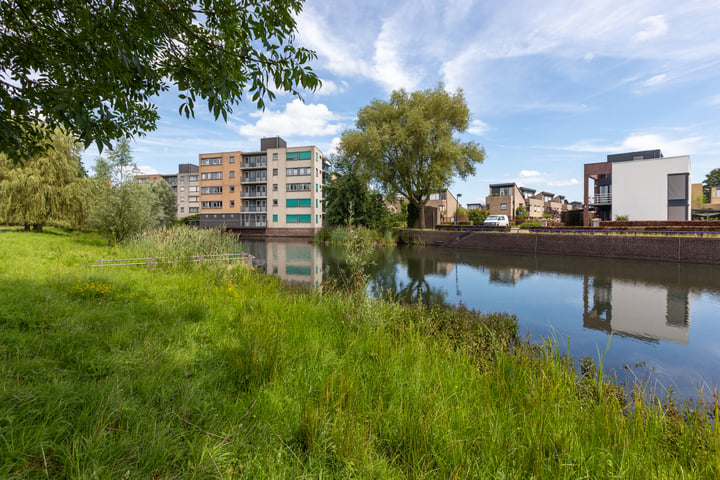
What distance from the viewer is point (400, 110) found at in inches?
1296

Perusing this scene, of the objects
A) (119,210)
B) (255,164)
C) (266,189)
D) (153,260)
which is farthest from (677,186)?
(255,164)

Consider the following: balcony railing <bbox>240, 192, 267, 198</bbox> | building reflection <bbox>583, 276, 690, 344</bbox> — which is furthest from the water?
balcony railing <bbox>240, 192, 267, 198</bbox>

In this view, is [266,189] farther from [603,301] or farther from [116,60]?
[116,60]

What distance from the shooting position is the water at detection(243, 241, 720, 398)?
612cm

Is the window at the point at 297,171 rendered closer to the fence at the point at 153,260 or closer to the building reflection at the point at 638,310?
the fence at the point at 153,260

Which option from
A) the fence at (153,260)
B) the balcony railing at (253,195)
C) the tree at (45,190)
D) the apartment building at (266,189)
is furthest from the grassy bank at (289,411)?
the balcony railing at (253,195)

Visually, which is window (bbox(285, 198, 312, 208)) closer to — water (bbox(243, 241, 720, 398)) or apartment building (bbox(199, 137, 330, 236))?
apartment building (bbox(199, 137, 330, 236))

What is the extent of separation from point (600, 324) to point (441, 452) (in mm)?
8230

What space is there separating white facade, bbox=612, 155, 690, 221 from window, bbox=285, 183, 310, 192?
41436mm

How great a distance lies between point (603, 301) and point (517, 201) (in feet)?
208

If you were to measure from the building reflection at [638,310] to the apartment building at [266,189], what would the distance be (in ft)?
139

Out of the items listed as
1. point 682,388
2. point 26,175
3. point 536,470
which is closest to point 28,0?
point 536,470

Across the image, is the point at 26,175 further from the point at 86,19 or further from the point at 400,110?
the point at 400,110

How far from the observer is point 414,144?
105ft
